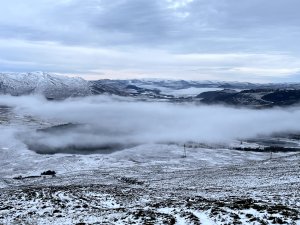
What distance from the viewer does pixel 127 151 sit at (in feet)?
492

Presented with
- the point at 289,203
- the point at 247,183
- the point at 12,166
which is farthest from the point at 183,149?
the point at 289,203

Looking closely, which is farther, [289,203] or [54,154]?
[54,154]

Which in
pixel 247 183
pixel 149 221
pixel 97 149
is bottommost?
pixel 97 149

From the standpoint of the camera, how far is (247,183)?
61.2m

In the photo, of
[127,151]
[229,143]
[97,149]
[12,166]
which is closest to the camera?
[12,166]

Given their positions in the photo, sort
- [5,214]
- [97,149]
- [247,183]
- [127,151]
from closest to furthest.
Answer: [5,214], [247,183], [127,151], [97,149]

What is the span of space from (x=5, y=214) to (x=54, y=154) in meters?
113

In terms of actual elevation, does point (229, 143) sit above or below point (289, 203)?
below

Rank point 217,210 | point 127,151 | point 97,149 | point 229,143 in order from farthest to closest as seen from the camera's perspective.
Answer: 1. point 229,143
2. point 97,149
3. point 127,151
4. point 217,210

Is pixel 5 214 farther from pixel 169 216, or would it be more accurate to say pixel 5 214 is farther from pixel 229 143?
pixel 229 143

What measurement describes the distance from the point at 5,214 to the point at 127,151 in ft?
385

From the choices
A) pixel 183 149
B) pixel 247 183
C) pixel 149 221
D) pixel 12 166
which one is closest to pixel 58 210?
pixel 149 221

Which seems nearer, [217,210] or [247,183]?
[217,210]

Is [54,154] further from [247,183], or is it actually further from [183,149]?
[247,183]
